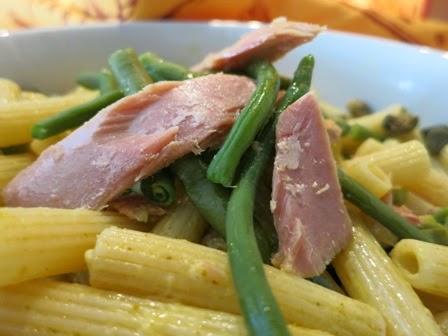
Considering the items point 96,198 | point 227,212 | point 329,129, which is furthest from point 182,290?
point 329,129

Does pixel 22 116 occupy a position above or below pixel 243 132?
below

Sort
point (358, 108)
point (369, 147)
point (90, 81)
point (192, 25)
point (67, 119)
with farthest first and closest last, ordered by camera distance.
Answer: point (192, 25), point (358, 108), point (90, 81), point (369, 147), point (67, 119)

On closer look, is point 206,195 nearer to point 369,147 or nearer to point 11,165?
point 11,165

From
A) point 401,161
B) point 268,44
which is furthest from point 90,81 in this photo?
point 401,161

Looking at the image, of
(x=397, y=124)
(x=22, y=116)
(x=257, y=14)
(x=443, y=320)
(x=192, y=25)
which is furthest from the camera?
(x=257, y=14)

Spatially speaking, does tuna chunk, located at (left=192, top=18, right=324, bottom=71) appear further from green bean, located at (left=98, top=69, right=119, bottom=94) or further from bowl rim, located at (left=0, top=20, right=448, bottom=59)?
bowl rim, located at (left=0, top=20, right=448, bottom=59)

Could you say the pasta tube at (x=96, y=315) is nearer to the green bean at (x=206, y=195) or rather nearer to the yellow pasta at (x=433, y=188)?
the green bean at (x=206, y=195)

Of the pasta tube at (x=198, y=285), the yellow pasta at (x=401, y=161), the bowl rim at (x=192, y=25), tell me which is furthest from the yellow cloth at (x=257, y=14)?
the pasta tube at (x=198, y=285)
